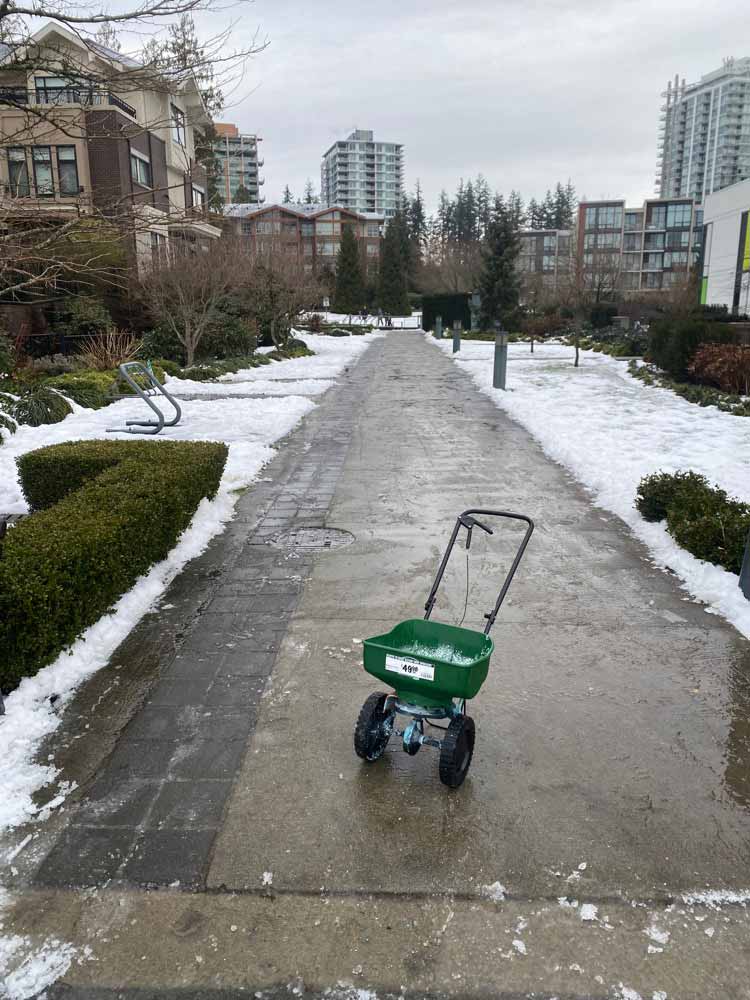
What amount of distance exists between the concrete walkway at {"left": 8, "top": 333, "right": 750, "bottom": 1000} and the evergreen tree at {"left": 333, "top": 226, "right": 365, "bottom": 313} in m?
66.2

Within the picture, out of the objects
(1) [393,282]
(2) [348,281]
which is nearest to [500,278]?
(2) [348,281]

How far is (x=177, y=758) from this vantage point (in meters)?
3.79

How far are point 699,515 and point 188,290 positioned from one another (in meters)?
18.2

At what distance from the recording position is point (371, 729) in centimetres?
365

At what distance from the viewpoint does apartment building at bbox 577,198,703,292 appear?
97.7 meters

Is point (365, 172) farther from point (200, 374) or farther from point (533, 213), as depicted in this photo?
point (200, 374)

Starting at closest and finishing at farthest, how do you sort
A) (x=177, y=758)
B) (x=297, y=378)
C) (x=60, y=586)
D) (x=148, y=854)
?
1. (x=148, y=854)
2. (x=177, y=758)
3. (x=60, y=586)
4. (x=297, y=378)

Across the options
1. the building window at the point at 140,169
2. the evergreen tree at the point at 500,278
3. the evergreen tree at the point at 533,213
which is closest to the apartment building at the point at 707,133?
the evergreen tree at the point at 533,213

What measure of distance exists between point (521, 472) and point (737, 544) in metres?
4.17

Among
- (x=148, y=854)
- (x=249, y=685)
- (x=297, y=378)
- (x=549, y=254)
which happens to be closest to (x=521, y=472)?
(x=249, y=685)

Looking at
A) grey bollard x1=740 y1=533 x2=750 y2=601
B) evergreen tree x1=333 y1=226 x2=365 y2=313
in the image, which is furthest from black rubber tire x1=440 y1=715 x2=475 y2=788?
evergreen tree x1=333 y1=226 x2=365 y2=313

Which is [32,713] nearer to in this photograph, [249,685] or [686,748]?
[249,685]

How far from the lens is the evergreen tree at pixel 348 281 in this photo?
69.2 meters

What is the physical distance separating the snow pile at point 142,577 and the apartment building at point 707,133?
163 m
